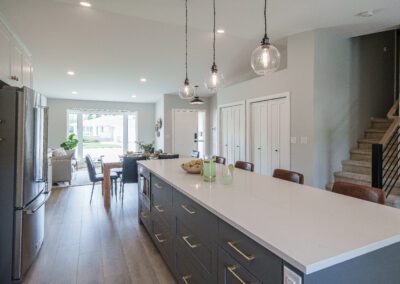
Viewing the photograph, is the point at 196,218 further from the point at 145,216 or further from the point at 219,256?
the point at 145,216

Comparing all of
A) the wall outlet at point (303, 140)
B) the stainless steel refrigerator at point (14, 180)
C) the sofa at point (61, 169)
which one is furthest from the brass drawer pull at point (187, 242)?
the sofa at point (61, 169)

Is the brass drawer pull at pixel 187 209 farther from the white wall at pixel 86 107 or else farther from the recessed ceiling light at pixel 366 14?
the white wall at pixel 86 107

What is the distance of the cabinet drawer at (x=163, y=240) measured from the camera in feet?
6.95

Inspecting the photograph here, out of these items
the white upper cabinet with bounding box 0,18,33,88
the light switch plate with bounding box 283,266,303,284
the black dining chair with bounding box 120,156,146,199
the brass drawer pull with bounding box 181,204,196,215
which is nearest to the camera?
the light switch plate with bounding box 283,266,303,284

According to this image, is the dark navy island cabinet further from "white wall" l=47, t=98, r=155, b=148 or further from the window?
the window

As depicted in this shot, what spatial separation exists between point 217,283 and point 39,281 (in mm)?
1754

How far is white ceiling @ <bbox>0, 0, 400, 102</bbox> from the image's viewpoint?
3049 millimetres

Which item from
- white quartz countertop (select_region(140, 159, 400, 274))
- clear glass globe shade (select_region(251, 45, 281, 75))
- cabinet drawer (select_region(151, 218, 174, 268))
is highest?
clear glass globe shade (select_region(251, 45, 281, 75))

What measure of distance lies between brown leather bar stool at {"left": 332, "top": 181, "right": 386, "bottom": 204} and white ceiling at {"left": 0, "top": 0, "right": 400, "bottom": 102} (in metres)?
2.29

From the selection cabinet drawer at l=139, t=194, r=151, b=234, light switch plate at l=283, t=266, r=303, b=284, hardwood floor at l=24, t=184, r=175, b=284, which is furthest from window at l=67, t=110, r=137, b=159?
light switch plate at l=283, t=266, r=303, b=284

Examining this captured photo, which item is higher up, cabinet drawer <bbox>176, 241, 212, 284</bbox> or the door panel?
the door panel

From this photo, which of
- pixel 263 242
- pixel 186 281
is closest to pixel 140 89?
pixel 186 281

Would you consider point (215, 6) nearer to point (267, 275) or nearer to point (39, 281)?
point (267, 275)

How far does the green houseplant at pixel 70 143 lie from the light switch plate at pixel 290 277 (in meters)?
8.94
